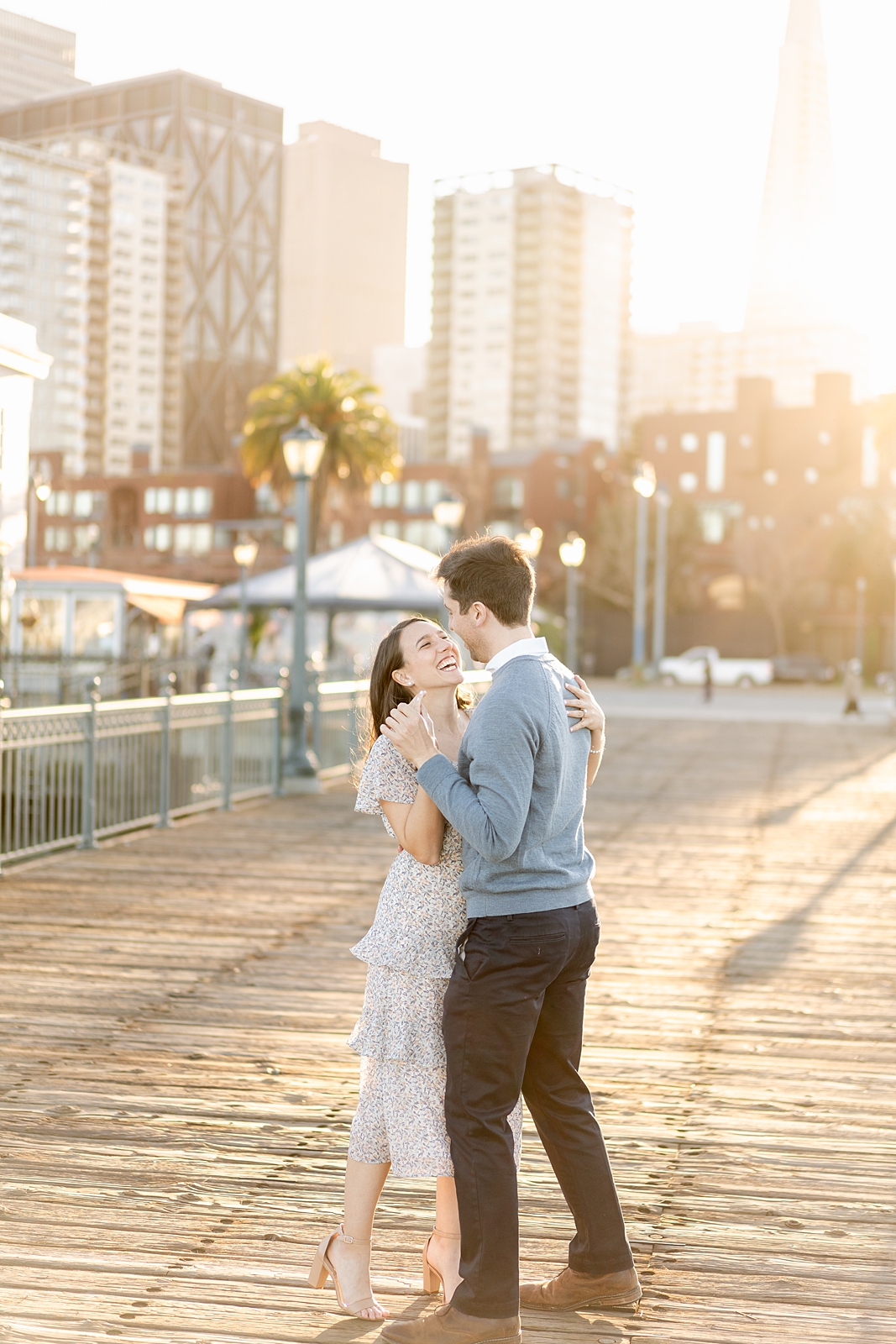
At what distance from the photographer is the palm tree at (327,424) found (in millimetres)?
46031

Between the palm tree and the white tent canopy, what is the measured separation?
2219 centimetres

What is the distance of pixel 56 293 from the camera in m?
150

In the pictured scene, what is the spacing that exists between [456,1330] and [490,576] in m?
1.62

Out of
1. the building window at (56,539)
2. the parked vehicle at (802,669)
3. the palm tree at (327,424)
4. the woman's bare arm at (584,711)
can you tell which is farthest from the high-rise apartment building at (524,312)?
the woman's bare arm at (584,711)

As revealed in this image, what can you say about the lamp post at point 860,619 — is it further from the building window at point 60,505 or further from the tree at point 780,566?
the building window at point 60,505

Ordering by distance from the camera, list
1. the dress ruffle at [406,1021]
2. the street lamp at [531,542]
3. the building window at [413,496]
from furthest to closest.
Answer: the building window at [413,496]
the street lamp at [531,542]
the dress ruffle at [406,1021]

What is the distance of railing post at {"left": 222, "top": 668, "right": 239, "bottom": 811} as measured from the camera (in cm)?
1417

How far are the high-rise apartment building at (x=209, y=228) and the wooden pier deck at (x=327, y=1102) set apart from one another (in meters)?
156

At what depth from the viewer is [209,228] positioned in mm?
168625

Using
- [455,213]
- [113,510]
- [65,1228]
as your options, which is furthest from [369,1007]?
[455,213]

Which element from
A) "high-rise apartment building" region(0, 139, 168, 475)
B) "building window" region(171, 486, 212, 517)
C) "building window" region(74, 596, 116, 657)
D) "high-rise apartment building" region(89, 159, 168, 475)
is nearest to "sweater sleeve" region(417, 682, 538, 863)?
"building window" region(74, 596, 116, 657)

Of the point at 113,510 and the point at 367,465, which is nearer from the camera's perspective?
the point at 367,465

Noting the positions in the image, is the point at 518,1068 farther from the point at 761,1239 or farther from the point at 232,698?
the point at 232,698

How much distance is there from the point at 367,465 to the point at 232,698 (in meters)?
32.8
